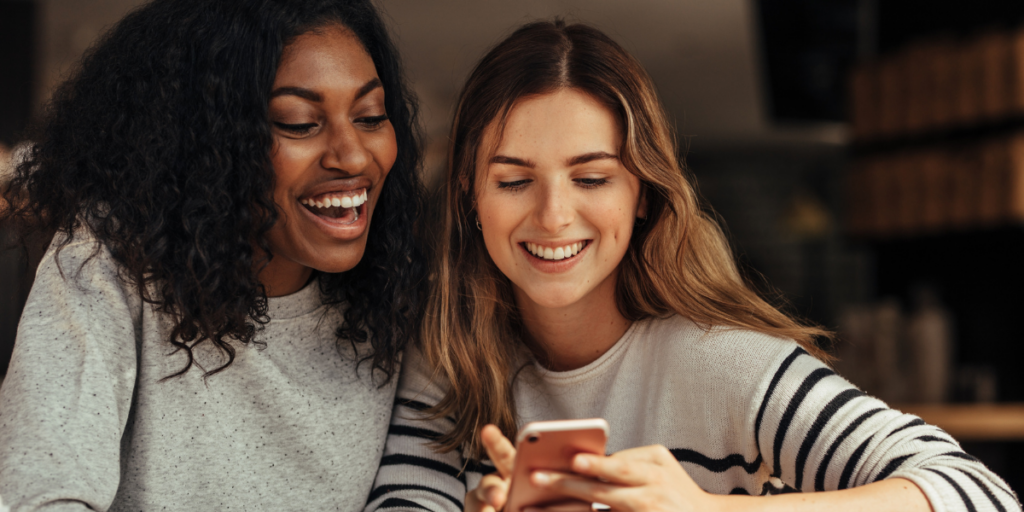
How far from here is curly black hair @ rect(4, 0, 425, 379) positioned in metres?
1.32

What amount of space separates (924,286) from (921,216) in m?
0.39

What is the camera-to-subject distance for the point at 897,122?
14.6 ft

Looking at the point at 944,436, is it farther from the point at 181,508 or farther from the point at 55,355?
the point at 55,355

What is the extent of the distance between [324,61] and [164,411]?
660 mm

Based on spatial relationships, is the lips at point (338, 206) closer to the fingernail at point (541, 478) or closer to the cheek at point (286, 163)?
the cheek at point (286, 163)

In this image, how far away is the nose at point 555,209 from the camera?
1.42 meters

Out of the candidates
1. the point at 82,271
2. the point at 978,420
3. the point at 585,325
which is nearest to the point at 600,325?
the point at 585,325

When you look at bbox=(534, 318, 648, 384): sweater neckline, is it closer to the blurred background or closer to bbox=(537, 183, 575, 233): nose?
bbox=(537, 183, 575, 233): nose

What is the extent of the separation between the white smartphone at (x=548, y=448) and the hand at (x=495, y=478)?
0.03 m

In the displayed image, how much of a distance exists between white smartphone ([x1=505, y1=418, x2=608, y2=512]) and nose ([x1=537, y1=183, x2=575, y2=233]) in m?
0.50

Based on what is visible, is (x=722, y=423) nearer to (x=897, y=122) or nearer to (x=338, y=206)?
(x=338, y=206)

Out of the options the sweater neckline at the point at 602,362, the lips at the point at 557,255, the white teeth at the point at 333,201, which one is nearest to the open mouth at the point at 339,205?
the white teeth at the point at 333,201

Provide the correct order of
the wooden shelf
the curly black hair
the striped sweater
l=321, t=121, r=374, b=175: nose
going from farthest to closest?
the wooden shelf
l=321, t=121, r=374, b=175: nose
the curly black hair
the striped sweater

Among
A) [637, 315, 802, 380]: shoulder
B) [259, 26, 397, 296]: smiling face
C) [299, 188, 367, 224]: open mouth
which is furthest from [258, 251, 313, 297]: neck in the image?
[637, 315, 802, 380]: shoulder
